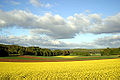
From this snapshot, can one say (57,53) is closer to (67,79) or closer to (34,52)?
(34,52)

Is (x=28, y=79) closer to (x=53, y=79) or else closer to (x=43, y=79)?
→ (x=43, y=79)

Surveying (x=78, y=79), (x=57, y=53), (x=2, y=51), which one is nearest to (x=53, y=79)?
(x=78, y=79)

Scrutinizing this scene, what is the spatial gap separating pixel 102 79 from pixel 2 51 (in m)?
76.8

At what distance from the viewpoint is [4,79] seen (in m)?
13.6

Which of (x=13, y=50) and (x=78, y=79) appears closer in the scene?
(x=78, y=79)

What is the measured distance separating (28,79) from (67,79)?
16.1 feet

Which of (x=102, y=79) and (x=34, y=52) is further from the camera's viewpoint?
(x=34, y=52)

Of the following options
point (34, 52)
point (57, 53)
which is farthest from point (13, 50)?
point (57, 53)

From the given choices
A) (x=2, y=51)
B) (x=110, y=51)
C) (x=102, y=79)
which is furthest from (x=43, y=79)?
(x=110, y=51)

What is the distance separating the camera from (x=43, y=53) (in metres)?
108

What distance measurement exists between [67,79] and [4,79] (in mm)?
7952

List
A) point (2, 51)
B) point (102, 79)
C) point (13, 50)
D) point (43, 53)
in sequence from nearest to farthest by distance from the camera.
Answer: point (102, 79) → point (2, 51) → point (13, 50) → point (43, 53)

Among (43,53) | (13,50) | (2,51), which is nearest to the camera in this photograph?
(2,51)

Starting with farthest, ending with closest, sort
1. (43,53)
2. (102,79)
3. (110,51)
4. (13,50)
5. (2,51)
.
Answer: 1. (110,51)
2. (43,53)
3. (13,50)
4. (2,51)
5. (102,79)
